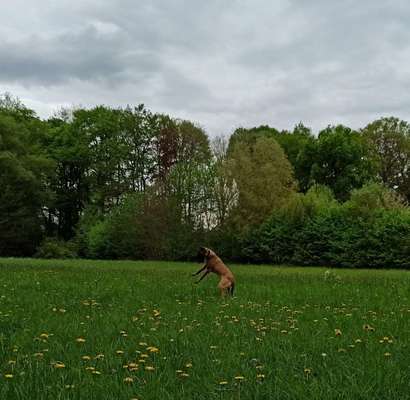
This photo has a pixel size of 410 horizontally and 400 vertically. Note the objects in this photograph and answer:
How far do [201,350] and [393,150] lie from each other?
60.0 meters

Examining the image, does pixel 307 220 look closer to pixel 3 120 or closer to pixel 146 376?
pixel 3 120

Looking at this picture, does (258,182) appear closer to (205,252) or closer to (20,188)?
(20,188)

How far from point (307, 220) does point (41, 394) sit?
132 ft

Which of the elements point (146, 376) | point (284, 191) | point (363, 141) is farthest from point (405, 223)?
point (146, 376)

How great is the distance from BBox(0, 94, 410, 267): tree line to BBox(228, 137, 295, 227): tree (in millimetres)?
90

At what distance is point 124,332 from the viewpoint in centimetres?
745

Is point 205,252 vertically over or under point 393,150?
under

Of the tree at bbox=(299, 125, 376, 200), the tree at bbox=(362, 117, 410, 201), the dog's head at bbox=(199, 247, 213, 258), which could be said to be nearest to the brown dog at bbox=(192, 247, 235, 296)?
the dog's head at bbox=(199, 247, 213, 258)

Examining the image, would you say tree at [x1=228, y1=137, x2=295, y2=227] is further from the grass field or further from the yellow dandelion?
the yellow dandelion

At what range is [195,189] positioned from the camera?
157ft

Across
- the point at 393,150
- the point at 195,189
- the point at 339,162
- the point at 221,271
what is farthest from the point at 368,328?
the point at 393,150

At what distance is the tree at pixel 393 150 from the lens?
6131 centimetres

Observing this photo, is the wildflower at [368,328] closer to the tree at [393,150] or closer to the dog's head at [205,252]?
the dog's head at [205,252]

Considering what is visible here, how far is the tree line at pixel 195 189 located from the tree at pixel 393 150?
124 millimetres
